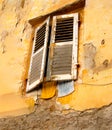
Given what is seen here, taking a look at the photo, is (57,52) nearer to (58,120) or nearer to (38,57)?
(38,57)

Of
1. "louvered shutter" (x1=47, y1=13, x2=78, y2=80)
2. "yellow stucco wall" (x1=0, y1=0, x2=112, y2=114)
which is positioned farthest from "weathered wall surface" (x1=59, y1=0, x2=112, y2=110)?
"louvered shutter" (x1=47, y1=13, x2=78, y2=80)

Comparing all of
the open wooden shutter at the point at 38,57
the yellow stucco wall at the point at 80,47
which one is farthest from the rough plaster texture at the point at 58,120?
the open wooden shutter at the point at 38,57

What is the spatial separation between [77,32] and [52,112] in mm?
1339

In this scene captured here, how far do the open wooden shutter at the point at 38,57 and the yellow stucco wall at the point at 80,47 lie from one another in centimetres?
18

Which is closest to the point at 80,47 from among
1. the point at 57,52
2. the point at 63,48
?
the point at 63,48

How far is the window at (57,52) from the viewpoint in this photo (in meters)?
6.00

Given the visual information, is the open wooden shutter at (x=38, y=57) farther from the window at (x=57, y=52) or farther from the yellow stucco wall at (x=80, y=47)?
the yellow stucco wall at (x=80, y=47)

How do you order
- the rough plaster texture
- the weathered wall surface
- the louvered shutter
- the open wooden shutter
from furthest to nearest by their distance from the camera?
the open wooden shutter < the louvered shutter < the weathered wall surface < the rough plaster texture

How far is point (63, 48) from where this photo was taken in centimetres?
623

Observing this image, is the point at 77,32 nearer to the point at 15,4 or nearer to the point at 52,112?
the point at 52,112

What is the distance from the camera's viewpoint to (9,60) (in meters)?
6.95

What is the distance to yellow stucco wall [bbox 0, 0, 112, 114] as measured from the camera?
558 centimetres

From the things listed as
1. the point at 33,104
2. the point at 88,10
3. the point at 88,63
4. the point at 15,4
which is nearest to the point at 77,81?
the point at 88,63

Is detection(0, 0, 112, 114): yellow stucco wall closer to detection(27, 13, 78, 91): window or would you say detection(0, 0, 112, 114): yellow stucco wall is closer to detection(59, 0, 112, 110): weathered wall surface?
detection(59, 0, 112, 110): weathered wall surface
